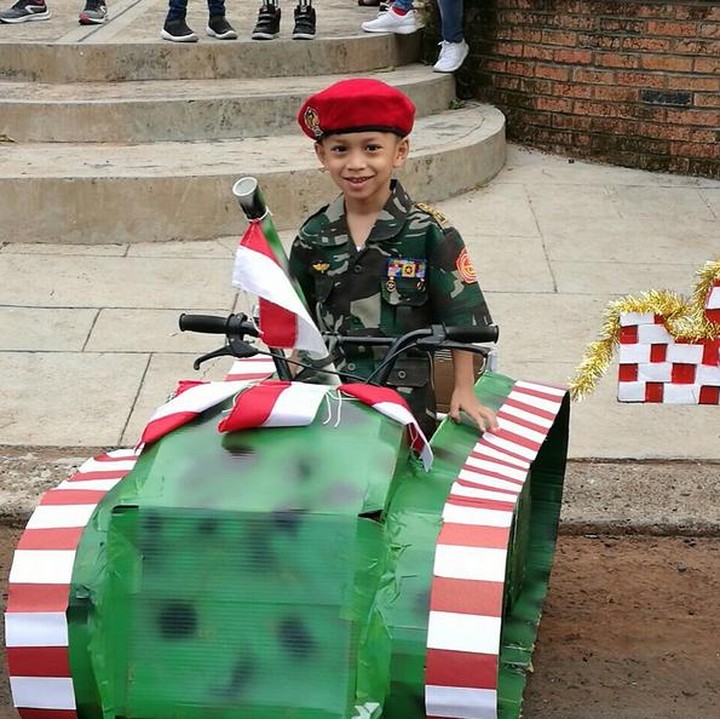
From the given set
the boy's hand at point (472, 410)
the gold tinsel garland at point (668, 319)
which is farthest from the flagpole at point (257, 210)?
the gold tinsel garland at point (668, 319)

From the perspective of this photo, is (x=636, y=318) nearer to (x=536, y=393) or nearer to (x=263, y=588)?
(x=536, y=393)

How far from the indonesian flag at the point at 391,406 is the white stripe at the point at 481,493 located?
0.28 ft

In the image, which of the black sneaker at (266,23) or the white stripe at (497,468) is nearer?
the white stripe at (497,468)

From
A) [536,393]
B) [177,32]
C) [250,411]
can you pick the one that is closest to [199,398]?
[250,411]

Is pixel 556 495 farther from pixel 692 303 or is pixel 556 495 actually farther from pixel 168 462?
pixel 168 462

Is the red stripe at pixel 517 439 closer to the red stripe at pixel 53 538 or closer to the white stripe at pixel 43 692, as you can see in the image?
the red stripe at pixel 53 538

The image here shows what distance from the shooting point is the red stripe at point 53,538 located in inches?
103

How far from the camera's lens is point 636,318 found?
381 centimetres

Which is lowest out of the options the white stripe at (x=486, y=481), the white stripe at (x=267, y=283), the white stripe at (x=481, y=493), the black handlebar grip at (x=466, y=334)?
the white stripe at (x=486, y=481)

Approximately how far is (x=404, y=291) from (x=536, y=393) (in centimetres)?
46

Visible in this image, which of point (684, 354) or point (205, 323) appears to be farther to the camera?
point (684, 354)

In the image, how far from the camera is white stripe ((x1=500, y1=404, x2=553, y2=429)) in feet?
10.9

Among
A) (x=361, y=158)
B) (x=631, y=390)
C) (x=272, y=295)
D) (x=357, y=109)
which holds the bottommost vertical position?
(x=631, y=390)

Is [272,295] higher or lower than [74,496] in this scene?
higher
